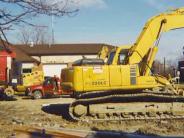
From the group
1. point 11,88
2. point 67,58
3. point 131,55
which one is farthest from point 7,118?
point 67,58

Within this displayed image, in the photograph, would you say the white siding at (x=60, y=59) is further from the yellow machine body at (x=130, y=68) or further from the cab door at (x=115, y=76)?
the cab door at (x=115, y=76)

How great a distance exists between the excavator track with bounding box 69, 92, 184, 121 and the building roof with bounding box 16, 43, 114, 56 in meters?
45.9

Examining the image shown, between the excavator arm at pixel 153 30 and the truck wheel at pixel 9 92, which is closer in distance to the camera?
the excavator arm at pixel 153 30

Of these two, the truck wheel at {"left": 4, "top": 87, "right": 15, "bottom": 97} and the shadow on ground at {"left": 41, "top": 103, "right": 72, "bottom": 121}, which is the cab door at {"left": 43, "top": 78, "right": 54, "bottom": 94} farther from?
the shadow on ground at {"left": 41, "top": 103, "right": 72, "bottom": 121}

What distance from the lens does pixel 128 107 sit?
19.0 metres

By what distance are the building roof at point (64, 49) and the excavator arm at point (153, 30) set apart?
44795 mm

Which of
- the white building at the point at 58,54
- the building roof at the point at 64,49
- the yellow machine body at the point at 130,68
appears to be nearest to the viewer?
the yellow machine body at the point at 130,68

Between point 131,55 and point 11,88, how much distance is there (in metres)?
14.9

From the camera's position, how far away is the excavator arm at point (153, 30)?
19766mm

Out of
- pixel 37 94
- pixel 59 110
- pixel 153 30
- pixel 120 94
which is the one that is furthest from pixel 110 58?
pixel 37 94

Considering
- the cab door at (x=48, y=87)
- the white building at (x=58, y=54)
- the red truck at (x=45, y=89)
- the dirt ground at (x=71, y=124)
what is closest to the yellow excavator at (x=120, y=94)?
the dirt ground at (x=71, y=124)

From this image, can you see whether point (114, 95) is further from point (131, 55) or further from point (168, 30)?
point (168, 30)

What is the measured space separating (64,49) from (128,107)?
49.8 m

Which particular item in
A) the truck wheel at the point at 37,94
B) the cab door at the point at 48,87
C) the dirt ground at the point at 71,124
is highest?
the cab door at the point at 48,87
